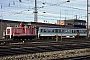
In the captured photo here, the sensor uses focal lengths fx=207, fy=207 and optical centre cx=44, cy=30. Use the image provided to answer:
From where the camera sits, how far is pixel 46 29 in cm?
4606

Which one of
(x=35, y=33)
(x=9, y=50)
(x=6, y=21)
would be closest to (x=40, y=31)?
(x=35, y=33)

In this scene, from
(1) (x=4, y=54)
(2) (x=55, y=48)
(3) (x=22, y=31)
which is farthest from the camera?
(3) (x=22, y=31)

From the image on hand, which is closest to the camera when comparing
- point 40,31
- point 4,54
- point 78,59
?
point 78,59

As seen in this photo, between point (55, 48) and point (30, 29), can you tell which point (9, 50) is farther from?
point (30, 29)

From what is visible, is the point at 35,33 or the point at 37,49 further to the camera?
the point at 35,33

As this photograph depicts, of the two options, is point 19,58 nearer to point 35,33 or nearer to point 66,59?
point 66,59

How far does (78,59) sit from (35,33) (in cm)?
3121

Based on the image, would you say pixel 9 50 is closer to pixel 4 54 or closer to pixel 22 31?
pixel 4 54

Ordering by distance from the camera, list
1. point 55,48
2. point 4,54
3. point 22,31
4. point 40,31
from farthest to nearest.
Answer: point 40,31
point 22,31
point 55,48
point 4,54

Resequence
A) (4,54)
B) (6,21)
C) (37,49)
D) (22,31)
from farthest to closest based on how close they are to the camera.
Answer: (6,21) < (22,31) < (37,49) < (4,54)

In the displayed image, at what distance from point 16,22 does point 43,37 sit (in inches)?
783

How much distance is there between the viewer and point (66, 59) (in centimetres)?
1352

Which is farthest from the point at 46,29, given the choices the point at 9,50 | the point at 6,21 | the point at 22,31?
the point at 9,50

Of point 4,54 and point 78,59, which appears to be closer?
point 78,59
